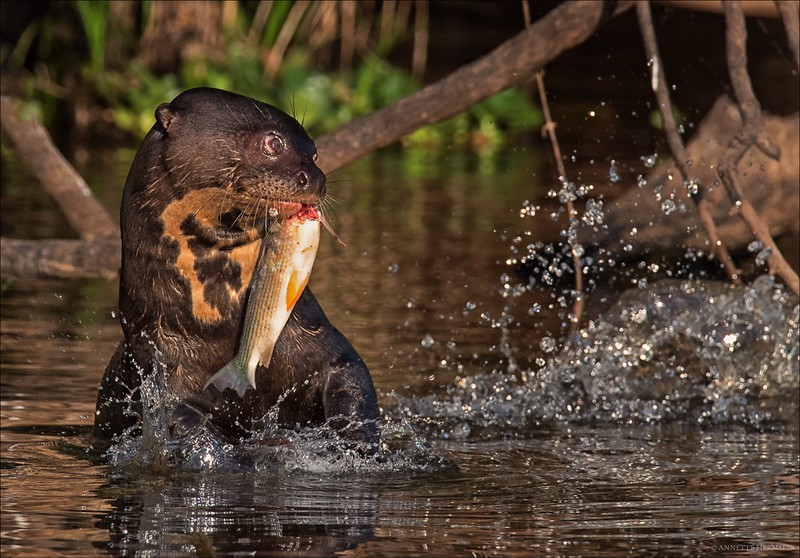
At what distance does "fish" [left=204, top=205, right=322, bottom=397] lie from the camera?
4.15m

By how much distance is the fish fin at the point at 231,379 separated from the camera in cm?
429

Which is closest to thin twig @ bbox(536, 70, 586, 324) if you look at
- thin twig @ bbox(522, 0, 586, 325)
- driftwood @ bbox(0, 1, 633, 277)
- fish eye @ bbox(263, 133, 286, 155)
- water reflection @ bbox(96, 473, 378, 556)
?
thin twig @ bbox(522, 0, 586, 325)

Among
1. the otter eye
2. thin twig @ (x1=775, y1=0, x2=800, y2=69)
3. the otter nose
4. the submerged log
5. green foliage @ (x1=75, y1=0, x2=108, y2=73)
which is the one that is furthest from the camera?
green foliage @ (x1=75, y1=0, x2=108, y2=73)

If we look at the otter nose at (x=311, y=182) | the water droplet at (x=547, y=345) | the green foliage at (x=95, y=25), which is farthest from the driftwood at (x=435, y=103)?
the green foliage at (x=95, y=25)

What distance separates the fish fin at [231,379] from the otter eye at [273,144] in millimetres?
492

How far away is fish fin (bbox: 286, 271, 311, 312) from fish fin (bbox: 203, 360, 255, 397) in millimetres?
193

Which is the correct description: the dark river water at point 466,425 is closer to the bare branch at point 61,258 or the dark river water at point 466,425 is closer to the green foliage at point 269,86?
the bare branch at point 61,258

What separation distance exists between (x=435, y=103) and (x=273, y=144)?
2.07 metres

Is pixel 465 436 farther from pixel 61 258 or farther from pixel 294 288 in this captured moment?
pixel 61 258

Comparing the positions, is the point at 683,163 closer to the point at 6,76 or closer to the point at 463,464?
the point at 463,464

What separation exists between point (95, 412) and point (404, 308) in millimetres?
2172

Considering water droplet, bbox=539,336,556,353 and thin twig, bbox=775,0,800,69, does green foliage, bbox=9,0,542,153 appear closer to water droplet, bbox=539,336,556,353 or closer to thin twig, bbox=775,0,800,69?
water droplet, bbox=539,336,556,353

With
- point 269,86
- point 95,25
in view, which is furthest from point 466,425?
point 269,86

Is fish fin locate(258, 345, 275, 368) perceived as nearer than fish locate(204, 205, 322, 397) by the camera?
No
